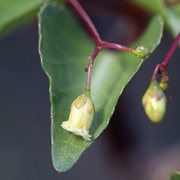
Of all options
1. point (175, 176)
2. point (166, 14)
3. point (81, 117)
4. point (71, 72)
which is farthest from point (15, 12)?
point (175, 176)

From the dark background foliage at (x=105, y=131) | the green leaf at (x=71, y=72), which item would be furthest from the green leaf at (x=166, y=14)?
the dark background foliage at (x=105, y=131)

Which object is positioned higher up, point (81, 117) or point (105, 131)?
point (81, 117)

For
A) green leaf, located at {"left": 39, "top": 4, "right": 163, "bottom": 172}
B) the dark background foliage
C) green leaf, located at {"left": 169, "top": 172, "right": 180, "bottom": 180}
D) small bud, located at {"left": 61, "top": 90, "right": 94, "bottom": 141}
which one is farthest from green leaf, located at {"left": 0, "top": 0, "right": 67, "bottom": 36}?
green leaf, located at {"left": 169, "top": 172, "right": 180, "bottom": 180}

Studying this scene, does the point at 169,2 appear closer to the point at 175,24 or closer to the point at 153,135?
the point at 175,24

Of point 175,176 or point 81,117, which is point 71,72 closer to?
point 81,117

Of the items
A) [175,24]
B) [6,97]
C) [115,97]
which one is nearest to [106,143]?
[175,24]
